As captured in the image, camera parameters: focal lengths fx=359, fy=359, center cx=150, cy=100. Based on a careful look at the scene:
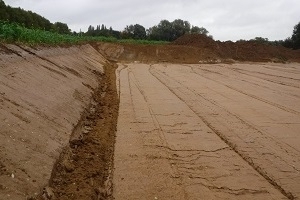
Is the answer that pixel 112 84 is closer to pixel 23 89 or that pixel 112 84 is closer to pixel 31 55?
pixel 31 55

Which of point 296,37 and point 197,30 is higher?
point 197,30

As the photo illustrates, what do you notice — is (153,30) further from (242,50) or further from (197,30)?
(242,50)

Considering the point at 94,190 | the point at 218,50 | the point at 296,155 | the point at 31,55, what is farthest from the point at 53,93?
the point at 218,50

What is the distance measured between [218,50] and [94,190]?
3876 centimetres

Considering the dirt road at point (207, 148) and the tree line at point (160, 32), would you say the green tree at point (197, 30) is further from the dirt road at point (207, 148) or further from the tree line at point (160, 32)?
the dirt road at point (207, 148)

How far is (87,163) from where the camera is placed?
6.07 metres

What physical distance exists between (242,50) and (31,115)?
131 feet

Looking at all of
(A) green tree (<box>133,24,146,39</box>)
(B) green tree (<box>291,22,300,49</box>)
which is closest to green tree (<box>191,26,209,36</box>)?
(A) green tree (<box>133,24,146,39</box>)

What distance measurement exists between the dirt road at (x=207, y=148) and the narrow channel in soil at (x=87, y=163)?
19 centimetres

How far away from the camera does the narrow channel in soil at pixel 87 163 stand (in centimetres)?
491

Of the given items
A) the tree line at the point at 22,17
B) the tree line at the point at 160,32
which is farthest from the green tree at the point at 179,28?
the tree line at the point at 22,17

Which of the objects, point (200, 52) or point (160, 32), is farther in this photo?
point (160, 32)

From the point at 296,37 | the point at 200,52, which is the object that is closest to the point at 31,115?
the point at 200,52

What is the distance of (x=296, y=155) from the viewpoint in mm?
6426
